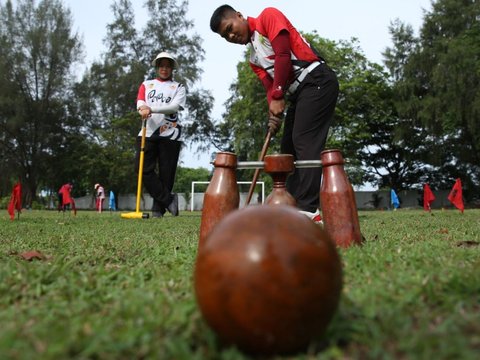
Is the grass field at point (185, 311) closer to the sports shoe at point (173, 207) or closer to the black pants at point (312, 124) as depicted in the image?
the black pants at point (312, 124)

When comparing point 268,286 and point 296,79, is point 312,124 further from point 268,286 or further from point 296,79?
point 268,286

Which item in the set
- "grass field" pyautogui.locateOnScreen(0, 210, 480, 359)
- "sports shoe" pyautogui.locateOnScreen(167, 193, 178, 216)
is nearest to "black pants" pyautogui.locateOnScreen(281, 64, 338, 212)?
"grass field" pyautogui.locateOnScreen(0, 210, 480, 359)

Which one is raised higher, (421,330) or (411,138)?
(411,138)

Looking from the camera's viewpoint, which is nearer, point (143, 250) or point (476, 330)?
point (476, 330)

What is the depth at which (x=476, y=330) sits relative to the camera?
1418 millimetres

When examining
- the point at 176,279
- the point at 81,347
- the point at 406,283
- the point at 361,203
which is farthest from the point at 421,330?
the point at 361,203

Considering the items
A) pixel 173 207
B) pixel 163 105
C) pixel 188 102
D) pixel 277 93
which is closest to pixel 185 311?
pixel 277 93

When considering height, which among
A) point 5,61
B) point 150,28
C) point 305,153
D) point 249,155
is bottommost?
point 305,153

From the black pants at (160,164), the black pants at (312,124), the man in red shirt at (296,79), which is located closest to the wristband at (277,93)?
the man in red shirt at (296,79)

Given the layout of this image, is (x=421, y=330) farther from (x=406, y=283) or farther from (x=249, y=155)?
(x=249, y=155)

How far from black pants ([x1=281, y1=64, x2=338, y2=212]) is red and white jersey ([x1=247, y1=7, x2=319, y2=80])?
0.14 meters

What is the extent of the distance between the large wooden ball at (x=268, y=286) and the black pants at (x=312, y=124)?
8.21ft

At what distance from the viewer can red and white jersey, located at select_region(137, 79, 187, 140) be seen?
8.35m

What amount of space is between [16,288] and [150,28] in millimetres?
36465
